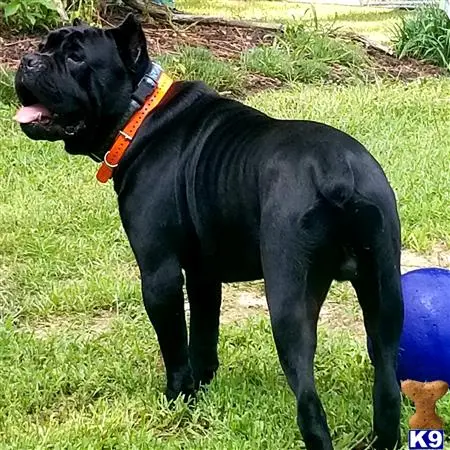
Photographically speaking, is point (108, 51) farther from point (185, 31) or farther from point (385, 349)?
point (185, 31)

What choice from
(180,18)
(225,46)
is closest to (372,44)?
(225,46)

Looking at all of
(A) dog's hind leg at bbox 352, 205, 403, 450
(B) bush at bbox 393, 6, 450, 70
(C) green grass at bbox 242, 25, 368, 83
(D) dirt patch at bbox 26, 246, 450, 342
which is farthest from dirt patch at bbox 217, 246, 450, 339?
(B) bush at bbox 393, 6, 450, 70

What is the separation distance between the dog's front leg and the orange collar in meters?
0.44

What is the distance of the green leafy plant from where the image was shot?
33.4ft

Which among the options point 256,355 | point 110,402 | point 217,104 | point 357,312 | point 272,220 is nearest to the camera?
point 272,220

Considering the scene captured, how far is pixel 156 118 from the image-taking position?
4.04 meters

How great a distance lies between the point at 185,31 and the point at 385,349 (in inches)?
348

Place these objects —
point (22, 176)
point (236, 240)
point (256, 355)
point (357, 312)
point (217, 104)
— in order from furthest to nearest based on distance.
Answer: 1. point (22, 176)
2. point (357, 312)
3. point (256, 355)
4. point (217, 104)
5. point (236, 240)

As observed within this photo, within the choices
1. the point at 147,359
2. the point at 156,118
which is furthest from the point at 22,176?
Result: the point at 156,118

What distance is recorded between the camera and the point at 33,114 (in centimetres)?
397

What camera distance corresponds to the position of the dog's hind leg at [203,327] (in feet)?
Result: 14.0

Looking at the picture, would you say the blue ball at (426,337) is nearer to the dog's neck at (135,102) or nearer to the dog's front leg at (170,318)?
the dog's front leg at (170,318)

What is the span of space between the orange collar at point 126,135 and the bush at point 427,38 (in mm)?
7707

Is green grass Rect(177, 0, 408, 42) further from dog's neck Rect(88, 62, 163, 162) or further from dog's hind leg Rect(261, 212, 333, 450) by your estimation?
dog's hind leg Rect(261, 212, 333, 450)
